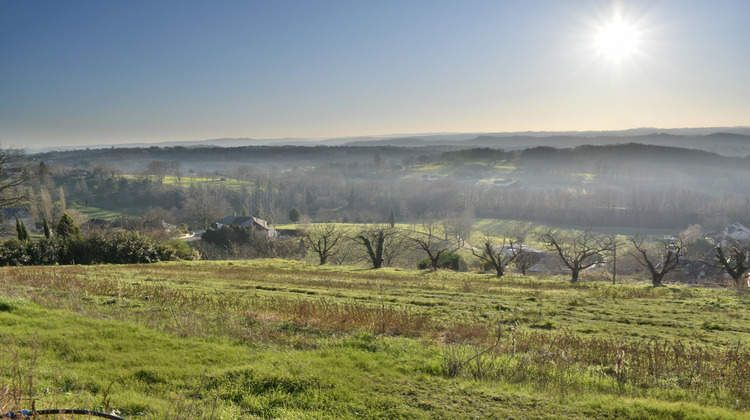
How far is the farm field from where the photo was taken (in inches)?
227

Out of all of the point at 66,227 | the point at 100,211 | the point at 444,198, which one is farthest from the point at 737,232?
the point at 100,211

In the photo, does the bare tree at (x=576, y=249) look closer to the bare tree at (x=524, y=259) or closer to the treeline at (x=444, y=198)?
the bare tree at (x=524, y=259)

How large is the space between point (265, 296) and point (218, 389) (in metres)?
10.1

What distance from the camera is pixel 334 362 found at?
7.46 m

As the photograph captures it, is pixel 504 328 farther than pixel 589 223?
No

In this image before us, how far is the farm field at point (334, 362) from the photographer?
18.9 ft

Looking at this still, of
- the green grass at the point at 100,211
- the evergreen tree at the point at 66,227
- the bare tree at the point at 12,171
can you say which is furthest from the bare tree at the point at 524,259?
the green grass at the point at 100,211

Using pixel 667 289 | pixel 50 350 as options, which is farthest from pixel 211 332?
pixel 667 289

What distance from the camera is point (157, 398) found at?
18.6 ft

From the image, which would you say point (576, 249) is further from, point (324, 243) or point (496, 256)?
point (324, 243)

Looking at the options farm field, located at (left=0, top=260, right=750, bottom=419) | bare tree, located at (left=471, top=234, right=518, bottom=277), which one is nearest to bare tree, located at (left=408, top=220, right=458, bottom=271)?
bare tree, located at (left=471, top=234, right=518, bottom=277)

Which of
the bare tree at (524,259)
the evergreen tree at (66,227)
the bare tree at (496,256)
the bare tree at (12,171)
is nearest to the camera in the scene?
the bare tree at (12,171)

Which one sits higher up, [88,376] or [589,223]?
[88,376]

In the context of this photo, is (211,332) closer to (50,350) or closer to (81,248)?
(50,350)
